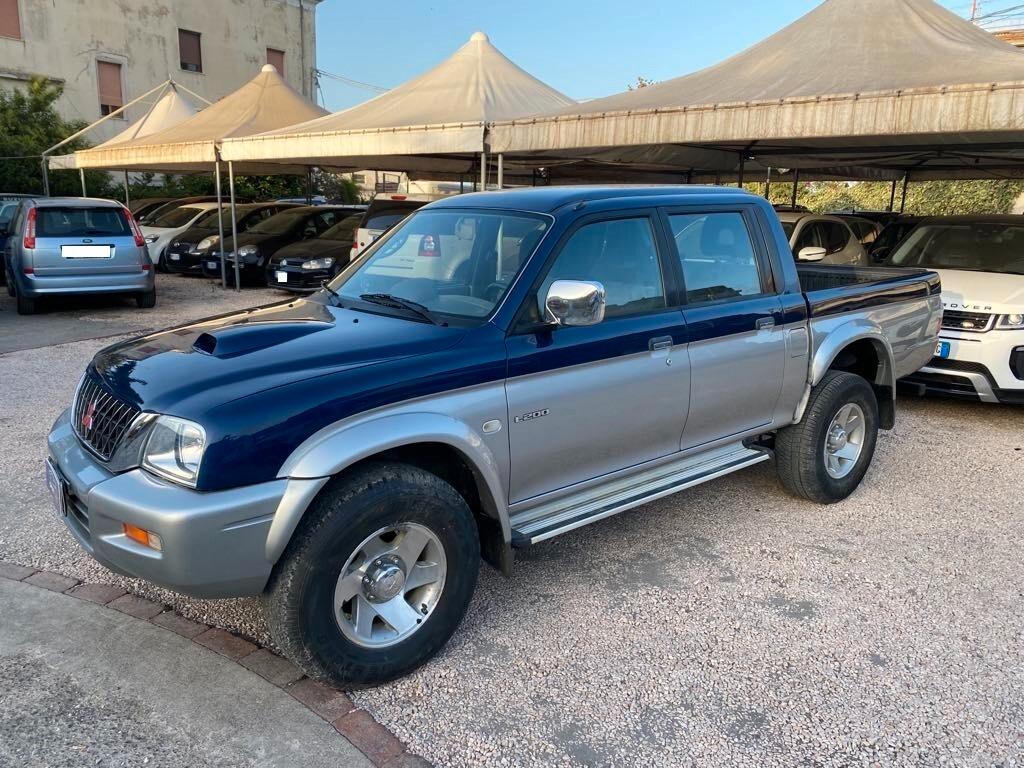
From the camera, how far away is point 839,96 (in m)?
7.07

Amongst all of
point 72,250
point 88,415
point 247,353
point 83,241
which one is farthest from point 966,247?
point 72,250

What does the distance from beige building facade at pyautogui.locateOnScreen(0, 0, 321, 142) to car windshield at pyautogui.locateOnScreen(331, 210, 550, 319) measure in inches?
1044

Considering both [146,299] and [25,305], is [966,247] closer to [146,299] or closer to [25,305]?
[146,299]

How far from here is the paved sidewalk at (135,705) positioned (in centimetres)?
259

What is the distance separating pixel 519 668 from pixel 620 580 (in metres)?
0.90

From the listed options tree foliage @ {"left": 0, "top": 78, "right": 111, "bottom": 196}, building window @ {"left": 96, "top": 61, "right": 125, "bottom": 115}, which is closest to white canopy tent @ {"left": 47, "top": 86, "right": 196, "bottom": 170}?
tree foliage @ {"left": 0, "top": 78, "right": 111, "bottom": 196}

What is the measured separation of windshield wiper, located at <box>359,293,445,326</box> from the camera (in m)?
3.37

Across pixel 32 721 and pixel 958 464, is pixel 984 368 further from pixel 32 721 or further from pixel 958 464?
pixel 32 721

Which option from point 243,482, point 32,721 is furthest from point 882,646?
point 32,721

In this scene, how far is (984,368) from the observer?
6320 millimetres

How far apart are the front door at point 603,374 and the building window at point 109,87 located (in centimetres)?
2876

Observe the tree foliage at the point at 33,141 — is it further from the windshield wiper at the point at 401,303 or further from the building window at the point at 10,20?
the windshield wiper at the point at 401,303

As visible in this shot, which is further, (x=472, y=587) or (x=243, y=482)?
(x=472, y=587)

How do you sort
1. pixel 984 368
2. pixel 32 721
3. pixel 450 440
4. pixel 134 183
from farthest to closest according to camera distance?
pixel 134 183
pixel 984 368
pixel 450 440
pixel 32 721
